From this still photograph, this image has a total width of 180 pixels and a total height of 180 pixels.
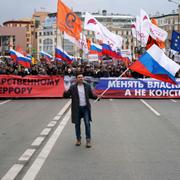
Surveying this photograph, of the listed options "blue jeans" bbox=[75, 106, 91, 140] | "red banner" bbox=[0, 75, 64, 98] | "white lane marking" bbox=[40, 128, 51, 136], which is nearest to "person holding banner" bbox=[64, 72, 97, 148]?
"blue jeans" bbox=[75, 106, 91, 140]

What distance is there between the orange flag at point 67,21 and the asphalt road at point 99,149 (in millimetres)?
11013

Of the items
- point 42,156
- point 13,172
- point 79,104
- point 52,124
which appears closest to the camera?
point 13,172

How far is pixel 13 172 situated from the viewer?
6965 mm

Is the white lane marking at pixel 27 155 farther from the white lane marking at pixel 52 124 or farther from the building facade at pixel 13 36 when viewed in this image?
the building facade at pixel 13 36

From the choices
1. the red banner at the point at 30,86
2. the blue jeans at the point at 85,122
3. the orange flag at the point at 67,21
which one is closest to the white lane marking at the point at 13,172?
the blue jeans at the point at 85,122

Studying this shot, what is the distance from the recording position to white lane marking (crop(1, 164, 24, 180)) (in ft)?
21.9

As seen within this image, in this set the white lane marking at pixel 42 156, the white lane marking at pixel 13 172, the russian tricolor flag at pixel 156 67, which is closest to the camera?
the white lane marking at pixel 13 172

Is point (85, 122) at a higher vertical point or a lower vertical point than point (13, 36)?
lower

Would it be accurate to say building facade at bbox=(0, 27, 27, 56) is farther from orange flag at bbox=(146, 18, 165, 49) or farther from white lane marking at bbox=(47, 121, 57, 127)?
white lane marking at bbox=(47, 121, 57, 127)

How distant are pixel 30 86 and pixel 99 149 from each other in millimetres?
14184

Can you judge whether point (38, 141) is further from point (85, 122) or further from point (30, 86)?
point (30, 86)

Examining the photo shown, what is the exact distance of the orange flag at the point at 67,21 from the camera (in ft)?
81.8

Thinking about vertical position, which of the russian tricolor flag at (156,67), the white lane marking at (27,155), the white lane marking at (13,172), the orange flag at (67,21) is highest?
the orange flag at (67,21)

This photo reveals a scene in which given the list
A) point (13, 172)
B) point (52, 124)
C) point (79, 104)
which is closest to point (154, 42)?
point (52, 124)
